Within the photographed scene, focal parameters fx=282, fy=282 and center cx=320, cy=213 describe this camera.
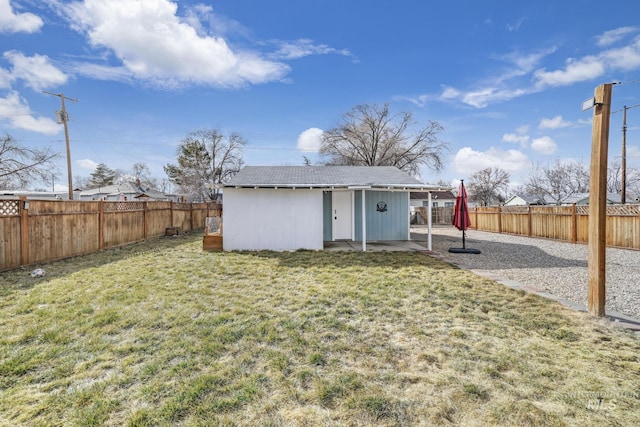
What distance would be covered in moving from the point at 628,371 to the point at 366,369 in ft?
7.72

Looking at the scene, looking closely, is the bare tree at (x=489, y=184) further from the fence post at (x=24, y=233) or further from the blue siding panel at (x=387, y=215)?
the fence post at (x=24, y=233)

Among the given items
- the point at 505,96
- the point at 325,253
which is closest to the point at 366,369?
the point at 325,253

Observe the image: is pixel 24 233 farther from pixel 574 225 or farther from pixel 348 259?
pixel 574 225

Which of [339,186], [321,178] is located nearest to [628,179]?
[321,178]

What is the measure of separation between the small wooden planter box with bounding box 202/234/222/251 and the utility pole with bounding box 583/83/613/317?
8.76m

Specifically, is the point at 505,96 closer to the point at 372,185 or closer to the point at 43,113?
the point at 372,185

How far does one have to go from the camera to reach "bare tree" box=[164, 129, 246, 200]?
98.5 feet

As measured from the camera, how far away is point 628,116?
17.6 metres

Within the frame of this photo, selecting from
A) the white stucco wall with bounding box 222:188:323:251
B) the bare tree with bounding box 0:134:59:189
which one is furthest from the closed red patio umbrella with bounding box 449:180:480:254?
the bare tree with bounding box 0:134:59:189

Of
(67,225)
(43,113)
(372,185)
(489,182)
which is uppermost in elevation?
(43,113)

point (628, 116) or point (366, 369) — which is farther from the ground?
point (628, 116)

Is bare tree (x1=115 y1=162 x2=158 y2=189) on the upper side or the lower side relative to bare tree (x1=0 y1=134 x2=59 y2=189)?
upper

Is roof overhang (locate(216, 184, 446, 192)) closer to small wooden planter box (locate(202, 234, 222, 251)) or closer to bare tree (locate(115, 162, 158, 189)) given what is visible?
small wooden planter box (locate(202, 234, 222, 251))

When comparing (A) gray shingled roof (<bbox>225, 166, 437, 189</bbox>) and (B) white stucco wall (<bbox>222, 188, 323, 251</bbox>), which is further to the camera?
(B) white stucco wall (<bbox>222, 188, 323, 251</bbox>)
